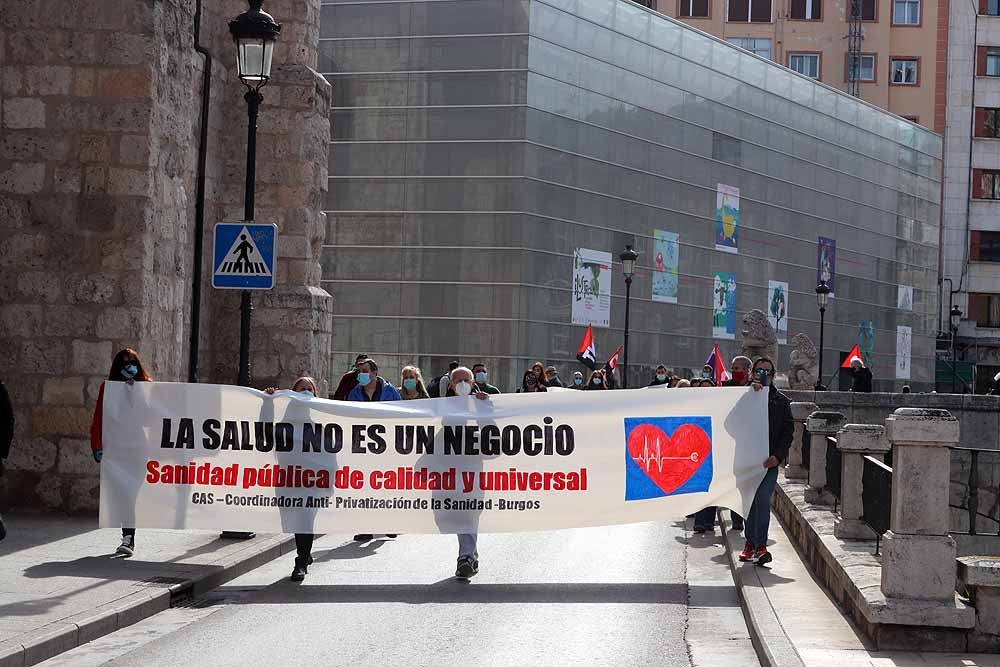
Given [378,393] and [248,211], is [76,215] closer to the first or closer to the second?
[248,211]

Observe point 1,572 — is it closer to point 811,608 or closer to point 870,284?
point 811,608

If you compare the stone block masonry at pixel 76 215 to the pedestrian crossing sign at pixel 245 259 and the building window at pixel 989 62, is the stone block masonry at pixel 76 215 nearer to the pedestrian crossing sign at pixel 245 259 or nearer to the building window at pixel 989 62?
the pedestrian crossing sign at pixel 245 259

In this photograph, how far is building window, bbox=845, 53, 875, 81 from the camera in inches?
2852

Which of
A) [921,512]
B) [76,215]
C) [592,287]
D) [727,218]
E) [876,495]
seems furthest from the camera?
[727,218]

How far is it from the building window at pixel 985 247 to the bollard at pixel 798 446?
190ft

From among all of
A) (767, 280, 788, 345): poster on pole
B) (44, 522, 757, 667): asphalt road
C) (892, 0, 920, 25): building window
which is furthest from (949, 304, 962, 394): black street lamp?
(44, 522, 757, 667): asphalt road

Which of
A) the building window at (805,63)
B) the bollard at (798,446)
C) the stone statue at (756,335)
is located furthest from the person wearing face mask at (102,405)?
the building window at (805,63)

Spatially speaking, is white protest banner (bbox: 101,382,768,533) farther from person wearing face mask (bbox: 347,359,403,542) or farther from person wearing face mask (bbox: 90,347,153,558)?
person wearing face mask (bbox: 347,359,403,542)

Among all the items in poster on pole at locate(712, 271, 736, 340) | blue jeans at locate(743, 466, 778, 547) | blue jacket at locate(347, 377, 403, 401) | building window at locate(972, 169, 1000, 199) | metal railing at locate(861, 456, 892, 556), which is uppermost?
building window at locate(972, 169, 1000, 199)

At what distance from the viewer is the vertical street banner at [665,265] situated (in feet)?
173

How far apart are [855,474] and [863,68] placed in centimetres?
6467

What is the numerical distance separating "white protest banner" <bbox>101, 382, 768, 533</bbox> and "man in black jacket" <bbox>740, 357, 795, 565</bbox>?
80mm

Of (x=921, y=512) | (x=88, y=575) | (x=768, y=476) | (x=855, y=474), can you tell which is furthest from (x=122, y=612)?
(x=855, y=474)

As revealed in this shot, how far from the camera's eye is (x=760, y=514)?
12391 millimetres
